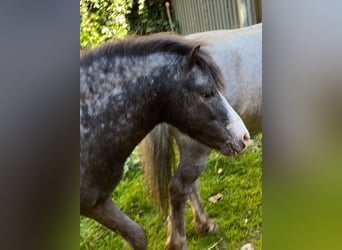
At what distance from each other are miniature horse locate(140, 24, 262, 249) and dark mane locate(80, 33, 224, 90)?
32 mm

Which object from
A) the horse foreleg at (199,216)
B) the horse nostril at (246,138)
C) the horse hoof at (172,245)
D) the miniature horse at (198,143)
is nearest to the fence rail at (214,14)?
the miniature horse at (198,143)

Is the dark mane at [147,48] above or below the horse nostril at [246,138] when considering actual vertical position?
above

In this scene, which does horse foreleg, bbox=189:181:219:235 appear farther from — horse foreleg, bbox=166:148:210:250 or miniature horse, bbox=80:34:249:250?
miniature horse, bbox=80:34:249:250

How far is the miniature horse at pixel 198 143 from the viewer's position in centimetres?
166

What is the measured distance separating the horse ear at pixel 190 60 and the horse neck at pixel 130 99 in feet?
0.12

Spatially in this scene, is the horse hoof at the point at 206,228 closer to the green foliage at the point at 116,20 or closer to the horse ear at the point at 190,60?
the horse ear at the point at 190,60

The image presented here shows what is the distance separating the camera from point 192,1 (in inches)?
67.8

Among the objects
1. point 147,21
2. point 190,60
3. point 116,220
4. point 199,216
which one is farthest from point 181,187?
point 147,21

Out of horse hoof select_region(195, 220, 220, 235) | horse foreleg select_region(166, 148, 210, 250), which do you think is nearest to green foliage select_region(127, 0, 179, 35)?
horse foreleg select_region(166, 148, 210, 250)

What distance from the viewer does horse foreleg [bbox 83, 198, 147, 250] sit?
1.65 meters
